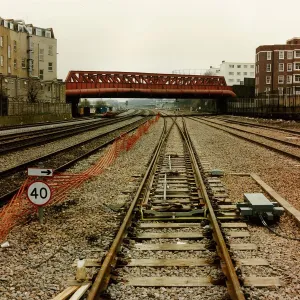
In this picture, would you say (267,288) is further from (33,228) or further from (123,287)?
(33,228)

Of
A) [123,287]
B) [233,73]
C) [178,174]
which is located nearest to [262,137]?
[178,174]

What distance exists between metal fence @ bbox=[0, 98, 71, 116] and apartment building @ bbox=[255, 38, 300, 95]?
45.5 meters

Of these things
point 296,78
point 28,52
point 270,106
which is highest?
point 28,52

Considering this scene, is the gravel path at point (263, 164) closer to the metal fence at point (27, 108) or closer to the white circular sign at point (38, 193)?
the white circular sign at point (38, 193)

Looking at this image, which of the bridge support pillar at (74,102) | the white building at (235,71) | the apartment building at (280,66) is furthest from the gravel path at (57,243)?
the white building at (235,71)

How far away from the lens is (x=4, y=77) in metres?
49.0

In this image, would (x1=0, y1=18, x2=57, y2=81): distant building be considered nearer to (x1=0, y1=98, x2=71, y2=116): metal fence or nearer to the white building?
(x1=0, y1=98, x2=71, y2=116): metal fence

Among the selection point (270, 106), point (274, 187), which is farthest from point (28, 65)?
A: point (274, 187)

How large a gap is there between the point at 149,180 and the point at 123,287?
6.55m

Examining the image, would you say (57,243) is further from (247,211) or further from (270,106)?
(270,106)

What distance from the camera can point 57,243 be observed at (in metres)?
6.20

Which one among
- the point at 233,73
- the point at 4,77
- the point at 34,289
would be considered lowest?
the point at 34,289

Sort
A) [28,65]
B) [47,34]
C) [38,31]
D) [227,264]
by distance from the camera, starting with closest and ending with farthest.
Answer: [227,264], [28,65], [38,31], [47,34]

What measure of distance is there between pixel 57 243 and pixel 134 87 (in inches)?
2458
